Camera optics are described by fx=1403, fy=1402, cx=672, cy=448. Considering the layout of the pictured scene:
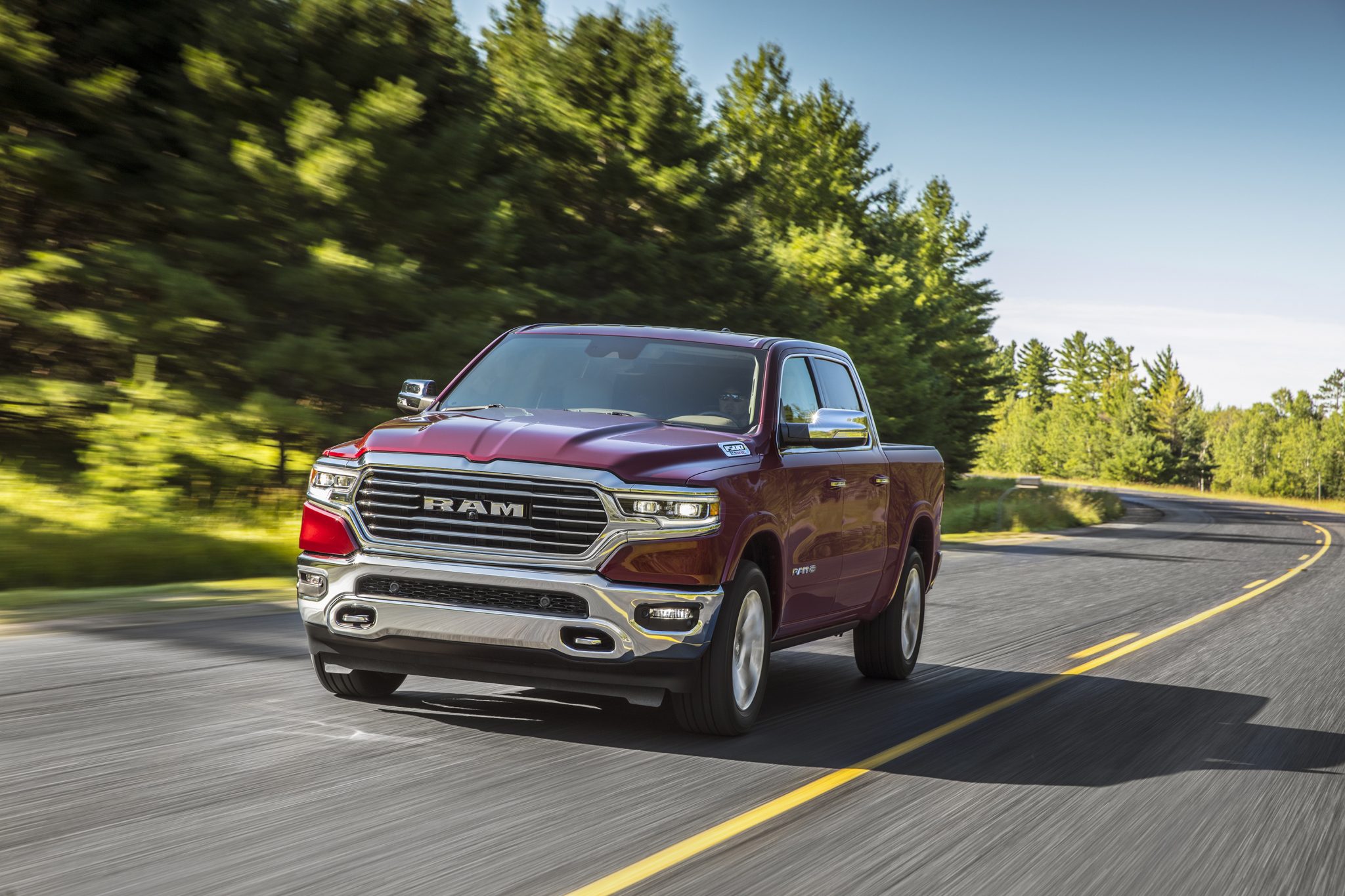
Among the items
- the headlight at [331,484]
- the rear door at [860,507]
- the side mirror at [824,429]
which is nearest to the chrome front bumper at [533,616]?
the headlight at [331,484]

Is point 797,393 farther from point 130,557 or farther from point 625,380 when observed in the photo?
point 130,557

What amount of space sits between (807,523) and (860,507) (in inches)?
40.7

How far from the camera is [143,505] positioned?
16.6m

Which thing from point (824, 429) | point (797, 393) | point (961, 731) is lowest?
point (961, 731)

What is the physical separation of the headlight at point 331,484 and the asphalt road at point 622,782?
112cm

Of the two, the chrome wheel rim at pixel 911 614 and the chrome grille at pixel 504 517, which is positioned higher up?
the chrome grille at pixel 504 517

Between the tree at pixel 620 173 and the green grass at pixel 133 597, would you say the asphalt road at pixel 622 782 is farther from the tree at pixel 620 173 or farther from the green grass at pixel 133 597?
the tree at pixel 620 173

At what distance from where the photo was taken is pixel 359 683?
290 inches

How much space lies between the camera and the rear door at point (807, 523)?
7.49 metres

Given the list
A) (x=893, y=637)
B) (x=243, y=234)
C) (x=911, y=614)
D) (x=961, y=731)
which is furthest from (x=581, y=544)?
(x=243, y=234)

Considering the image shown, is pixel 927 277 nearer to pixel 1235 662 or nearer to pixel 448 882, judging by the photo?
pixel 1235 662

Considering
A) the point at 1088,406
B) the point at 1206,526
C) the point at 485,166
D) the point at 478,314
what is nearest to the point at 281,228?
the point at 478,314

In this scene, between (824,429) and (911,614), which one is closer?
(824,429)

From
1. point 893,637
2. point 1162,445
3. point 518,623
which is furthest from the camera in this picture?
point 1162,445
